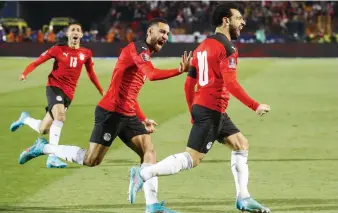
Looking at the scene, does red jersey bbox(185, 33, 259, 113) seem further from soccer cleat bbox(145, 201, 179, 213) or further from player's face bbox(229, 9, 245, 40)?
soccer cleat bbox(145, 201, 179, 213)

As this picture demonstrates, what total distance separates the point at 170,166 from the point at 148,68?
969 millimetres

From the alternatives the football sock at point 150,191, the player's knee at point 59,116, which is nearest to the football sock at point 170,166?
the football sock at point 150,191

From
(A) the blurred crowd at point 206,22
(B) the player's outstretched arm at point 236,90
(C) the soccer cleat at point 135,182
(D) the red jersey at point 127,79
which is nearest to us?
(B) the player's outstretched arm at point 236,90

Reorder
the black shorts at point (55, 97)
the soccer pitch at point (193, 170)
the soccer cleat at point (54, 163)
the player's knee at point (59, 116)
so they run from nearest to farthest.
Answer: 1. the soccer pitch at point (193, 170)
2. the soccer cleat at point (54, 163)
3. the player's knee at point (59, 116)
4. the black shorts at point (55, 97)

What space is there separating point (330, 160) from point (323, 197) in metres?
3.36

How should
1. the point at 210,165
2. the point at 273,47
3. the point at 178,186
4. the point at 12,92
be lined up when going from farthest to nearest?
the point at 273,47 < the point at 12,92 < the point at 210,165 < the point at 178,186

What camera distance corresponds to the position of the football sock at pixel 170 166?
9.13m

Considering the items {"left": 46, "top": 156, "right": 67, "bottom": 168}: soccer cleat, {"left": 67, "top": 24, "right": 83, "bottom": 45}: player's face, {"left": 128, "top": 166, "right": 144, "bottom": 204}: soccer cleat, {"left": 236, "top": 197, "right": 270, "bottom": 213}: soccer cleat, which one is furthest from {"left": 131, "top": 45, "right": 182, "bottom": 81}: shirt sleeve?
{"left": 67, "top": 24, "right": 83, "bottom": 45}: player's face

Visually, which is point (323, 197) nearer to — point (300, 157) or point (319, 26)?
point (300, 157)

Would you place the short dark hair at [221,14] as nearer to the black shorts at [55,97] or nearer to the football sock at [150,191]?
the football sock at [150,191]

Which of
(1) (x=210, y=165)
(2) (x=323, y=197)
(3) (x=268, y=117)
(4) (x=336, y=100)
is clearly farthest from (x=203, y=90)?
(4) (x=336, y=100)

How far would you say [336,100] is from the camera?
83.6 feet

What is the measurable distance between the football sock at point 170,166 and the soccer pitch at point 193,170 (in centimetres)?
76

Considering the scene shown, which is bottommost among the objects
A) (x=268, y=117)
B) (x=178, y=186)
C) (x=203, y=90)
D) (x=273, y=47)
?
(x=273, y=47)
